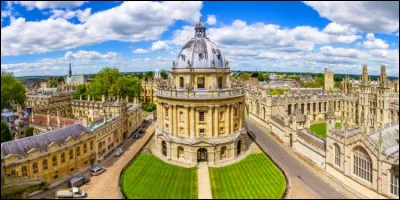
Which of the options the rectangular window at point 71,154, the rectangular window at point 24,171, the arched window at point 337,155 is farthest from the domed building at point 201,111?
the rectangular window at point 24,171

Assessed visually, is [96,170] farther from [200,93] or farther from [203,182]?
[200,93]

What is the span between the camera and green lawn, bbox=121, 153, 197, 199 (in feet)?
99.3

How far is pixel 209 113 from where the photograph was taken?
4031 cm

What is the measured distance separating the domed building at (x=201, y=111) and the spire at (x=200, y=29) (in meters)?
1.18

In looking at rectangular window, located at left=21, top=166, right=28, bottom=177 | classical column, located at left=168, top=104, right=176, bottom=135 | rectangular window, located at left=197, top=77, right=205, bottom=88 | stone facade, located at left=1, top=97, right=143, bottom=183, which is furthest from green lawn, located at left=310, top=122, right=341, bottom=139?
rectangular window, located at left=21, top=166, right=28, bottom=177

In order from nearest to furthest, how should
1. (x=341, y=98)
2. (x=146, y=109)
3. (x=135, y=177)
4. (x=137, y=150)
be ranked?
(x=135, y=177) < (x=137, y=150) < (x=341, y=98) < (x=146, y=109)

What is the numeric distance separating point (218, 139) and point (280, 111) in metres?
29.6

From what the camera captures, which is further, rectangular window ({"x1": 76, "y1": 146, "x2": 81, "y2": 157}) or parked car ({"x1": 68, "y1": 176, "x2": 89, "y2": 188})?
rectangular window ({"x1": 76, "y1": 146, "x2": 81, "y2": 157})

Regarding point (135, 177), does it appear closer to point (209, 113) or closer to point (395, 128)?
point (209, 113)

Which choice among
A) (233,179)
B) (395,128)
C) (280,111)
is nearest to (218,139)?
(233,179)

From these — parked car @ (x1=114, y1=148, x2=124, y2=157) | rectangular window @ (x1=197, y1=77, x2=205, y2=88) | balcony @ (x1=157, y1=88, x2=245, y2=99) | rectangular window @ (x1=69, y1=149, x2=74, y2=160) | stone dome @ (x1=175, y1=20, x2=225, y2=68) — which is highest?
stone dome @ (x1=175, y1=20, x2=225, y2=68)

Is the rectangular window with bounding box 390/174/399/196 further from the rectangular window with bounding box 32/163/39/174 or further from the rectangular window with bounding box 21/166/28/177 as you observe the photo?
the rectangular window with bounding box 21/166/28/177

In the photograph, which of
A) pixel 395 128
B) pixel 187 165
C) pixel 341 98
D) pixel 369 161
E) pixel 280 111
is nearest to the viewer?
pixel 369 161

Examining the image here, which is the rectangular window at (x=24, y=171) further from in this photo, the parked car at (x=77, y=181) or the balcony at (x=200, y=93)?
the balcony at (x=200, y=93)
